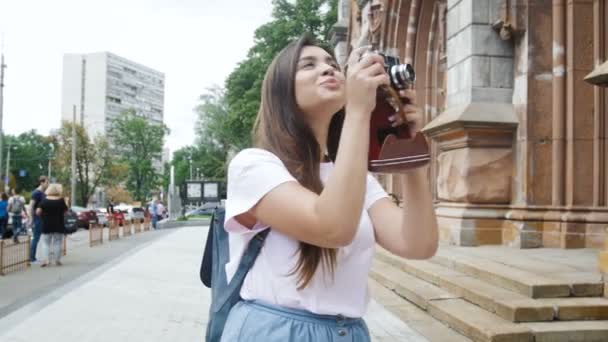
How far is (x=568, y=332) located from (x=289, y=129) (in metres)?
3.94

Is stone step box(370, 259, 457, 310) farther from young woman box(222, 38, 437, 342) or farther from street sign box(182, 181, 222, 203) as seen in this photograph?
street sign box(182, 181, 222, 203)

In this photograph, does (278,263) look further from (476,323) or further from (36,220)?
(36,220)

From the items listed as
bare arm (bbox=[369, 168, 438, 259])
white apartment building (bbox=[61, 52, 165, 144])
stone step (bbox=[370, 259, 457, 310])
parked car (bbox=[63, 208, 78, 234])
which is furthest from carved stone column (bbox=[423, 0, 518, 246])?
white apartment building (bbox=[61, 52, 165, 144])

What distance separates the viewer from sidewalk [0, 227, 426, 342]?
5637 mm

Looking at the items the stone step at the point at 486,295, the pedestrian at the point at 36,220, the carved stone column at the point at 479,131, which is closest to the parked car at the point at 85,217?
the pedestrian at the point at 36,220

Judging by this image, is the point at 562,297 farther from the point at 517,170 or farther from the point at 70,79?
the point at 70,79

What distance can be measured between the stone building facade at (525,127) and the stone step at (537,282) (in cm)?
216

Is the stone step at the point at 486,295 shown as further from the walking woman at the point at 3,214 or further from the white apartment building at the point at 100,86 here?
the white apartment building at the point at 100,86

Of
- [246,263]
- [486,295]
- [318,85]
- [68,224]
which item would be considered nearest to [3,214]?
[68,224]

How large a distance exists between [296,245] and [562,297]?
4.40 m

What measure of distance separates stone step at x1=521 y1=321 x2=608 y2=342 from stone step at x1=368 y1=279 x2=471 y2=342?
567 mm

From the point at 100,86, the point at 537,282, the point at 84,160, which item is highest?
the point at 100,86

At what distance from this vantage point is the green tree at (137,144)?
75188 mm

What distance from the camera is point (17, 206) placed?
16.8 m
